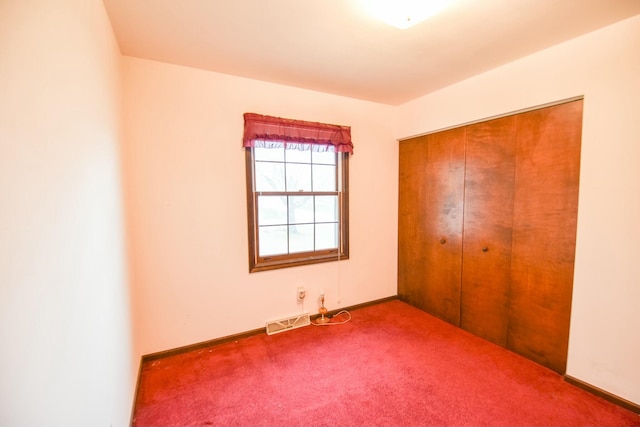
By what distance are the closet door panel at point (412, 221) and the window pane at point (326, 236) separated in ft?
3.05

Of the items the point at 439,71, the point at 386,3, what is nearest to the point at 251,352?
the point at 386,3

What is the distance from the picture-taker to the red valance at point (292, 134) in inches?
97.3

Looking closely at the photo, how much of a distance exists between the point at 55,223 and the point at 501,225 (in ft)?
9.46

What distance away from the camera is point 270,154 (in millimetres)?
2682

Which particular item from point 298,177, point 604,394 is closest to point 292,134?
point 298,177

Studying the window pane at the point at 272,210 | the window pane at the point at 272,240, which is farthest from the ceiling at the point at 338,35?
the window pane at the point at 272,240

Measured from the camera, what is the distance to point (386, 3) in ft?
5.07

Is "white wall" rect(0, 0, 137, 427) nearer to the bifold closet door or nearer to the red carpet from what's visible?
the red carpet

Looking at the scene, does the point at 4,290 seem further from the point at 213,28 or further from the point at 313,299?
the point at 313,299

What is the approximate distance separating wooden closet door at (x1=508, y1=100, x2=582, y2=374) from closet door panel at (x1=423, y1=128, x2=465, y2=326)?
52 cm

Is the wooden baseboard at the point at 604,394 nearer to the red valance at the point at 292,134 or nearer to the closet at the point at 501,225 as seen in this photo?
the closet at the point at 501,225

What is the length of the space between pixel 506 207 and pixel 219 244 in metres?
2.57

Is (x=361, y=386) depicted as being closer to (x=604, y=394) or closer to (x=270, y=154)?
(x=604, y=394)

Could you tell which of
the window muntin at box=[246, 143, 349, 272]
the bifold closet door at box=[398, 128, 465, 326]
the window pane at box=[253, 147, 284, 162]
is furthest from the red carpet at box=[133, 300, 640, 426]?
the window pane at box=[253, 147, 284, 162]
